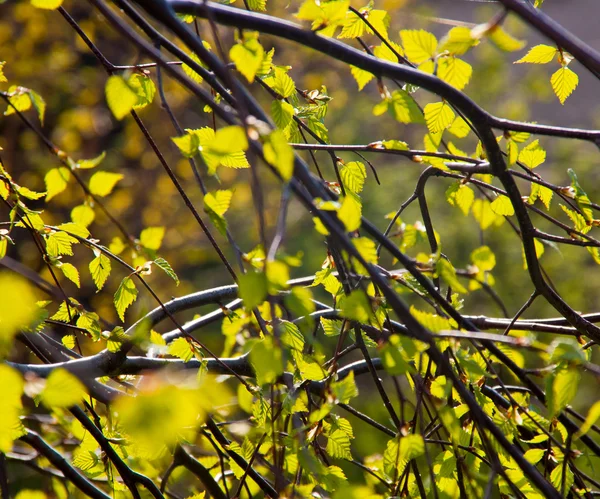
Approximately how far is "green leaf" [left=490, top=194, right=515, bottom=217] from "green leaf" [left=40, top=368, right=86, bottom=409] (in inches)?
30.3

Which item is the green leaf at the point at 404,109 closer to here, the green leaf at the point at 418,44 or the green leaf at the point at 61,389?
the green leaf at the point at 418,44

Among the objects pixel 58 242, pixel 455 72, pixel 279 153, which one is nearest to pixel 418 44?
pixel 455 72

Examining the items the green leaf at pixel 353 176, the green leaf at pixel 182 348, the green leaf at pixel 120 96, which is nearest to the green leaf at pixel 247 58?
the green leaf at pixel 120 96

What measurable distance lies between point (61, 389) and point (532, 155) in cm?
83

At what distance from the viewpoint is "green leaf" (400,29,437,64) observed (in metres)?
0.76

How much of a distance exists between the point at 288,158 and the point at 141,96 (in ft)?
1.46

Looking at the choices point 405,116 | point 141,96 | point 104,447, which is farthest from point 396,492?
point 141,96

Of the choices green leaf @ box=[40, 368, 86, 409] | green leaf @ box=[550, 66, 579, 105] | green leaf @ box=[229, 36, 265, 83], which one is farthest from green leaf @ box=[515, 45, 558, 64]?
green leaf @ box=[40, 368, 86, 409]

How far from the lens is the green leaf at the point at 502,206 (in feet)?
3.51

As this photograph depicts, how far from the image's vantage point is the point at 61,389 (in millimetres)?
575

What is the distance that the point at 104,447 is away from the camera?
993 mm

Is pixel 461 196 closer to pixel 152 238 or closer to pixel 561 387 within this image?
pixel 561 387

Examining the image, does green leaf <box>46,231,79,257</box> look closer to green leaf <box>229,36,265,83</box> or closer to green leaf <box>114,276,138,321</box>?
green leaf <box>114,276,138,321</box>

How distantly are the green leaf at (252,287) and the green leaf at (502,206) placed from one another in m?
0.65
